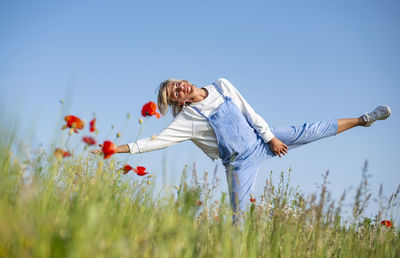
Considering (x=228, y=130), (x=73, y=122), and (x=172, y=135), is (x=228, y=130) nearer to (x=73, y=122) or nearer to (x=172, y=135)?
(x=172, y=135)

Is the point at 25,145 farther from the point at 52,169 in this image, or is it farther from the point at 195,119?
the point at 195,119

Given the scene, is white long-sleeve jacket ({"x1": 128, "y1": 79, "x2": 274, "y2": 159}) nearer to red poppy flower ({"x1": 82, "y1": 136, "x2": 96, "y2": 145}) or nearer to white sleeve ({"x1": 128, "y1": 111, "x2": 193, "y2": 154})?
white sleeve ({"x1": 128, "y1": 111, "x2": 193, "y2": 154})

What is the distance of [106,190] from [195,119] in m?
1.91

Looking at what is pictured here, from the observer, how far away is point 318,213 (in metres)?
1.98

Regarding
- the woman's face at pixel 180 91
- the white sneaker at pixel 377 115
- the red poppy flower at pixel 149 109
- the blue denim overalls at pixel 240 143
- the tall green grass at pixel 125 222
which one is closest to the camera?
the tall green grass at pixel 125 222

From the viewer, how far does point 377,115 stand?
423 centimetres

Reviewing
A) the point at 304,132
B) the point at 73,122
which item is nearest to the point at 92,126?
the point at 73,122

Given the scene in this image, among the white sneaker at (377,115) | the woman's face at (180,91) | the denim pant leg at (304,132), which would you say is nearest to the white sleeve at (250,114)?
the denim pant leg at (304,132)

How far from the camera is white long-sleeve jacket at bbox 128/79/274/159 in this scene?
3729 mm

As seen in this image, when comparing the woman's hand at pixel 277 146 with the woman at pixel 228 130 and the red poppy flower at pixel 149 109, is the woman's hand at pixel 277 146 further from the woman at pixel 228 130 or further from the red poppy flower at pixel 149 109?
the red poppy flower at pixel 149 109

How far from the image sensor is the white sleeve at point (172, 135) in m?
3.47

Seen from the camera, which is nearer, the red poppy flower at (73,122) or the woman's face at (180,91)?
the red poppy flower at (73,122)

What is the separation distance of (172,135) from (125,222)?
199 centimetres

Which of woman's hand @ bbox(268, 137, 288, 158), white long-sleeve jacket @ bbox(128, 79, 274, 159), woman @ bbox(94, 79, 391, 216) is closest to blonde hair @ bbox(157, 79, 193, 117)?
woman @ bbox(94, 79, 391, 216)
